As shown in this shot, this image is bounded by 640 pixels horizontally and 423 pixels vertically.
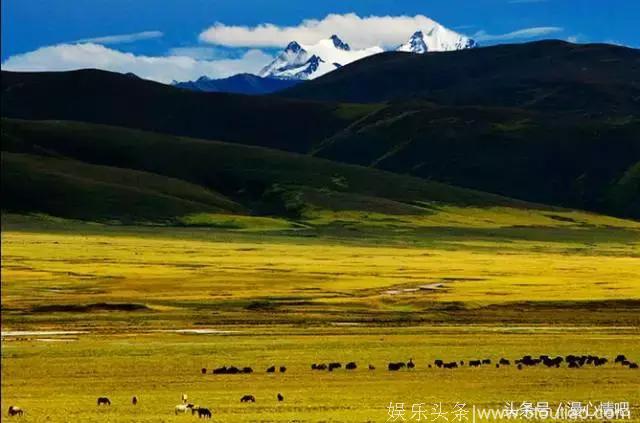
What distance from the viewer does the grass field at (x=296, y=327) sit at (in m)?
45.9

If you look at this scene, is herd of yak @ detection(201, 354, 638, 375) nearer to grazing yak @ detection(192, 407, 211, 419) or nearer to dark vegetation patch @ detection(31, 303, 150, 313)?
grazing yak @ detection(192, 407, 211, 419)

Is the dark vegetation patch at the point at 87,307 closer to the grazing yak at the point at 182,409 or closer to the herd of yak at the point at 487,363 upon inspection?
the herd of yak at the point at 487,363

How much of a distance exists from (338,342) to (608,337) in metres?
19.2

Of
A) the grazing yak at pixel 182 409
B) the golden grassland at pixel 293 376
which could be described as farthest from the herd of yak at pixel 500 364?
the grazing yak at pixel 182 409

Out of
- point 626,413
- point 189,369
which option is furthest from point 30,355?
point 626,413

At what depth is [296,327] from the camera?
7894 centimetres

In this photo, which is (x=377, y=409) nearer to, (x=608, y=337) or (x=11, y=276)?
(x=608, y=337)

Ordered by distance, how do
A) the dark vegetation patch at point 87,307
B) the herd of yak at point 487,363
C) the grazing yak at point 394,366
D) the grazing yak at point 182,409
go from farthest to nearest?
the dark vegetation patch at point 87,307
the grazing yak at point 394,366
the herd of yak at point 487,363
the grazing yak at point 182,409

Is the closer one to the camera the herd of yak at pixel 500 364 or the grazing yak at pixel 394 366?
the herd of yak at pixel 500 364

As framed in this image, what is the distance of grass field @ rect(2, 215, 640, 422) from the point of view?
45.9 meters

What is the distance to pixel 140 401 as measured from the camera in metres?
43.9

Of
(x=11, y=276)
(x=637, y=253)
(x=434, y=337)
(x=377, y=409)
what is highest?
(x=637, y=253)

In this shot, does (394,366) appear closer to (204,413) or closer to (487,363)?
(487,363)

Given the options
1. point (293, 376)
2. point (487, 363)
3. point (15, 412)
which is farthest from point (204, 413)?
point (487, 363)
